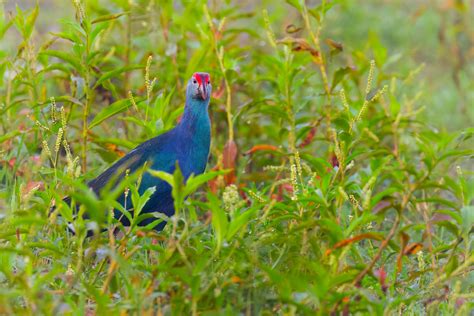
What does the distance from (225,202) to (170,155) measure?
2.69ft

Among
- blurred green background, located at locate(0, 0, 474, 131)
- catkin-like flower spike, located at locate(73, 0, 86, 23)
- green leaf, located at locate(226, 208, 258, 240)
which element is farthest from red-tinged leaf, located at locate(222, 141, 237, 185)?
green leaf, located at locate(226, 208, 258, 240)

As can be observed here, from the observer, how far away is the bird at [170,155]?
3.84m

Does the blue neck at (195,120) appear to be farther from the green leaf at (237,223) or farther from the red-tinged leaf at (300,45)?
the green leaf at (237,223)

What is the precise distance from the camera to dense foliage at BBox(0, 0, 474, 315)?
8.87ft

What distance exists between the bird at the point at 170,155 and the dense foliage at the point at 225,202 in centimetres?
9

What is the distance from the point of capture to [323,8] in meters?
4.18

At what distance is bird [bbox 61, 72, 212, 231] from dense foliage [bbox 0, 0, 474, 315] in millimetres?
87

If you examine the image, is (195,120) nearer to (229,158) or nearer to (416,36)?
(229,158)

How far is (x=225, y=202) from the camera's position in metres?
3.10

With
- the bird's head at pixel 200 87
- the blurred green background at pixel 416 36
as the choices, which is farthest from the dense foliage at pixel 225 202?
the blurred green background at pixel 416 36

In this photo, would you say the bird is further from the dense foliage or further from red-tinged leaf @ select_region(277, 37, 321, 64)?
red-tinged leaf @ select_region(277, 37, 321, 64)

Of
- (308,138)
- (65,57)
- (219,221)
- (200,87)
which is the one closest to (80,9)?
(65,57)

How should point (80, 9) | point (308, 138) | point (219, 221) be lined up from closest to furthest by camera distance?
1. point (219, 221)
2. point (80, 9)
3. point (308, 138)

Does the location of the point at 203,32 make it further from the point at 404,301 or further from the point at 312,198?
the point at 404,301
